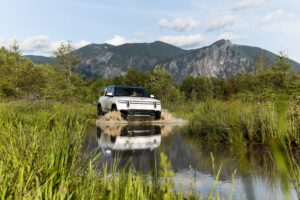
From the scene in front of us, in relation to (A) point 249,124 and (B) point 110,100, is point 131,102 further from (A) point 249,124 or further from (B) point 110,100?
(A) point 249,124

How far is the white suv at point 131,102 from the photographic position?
59.3 feet

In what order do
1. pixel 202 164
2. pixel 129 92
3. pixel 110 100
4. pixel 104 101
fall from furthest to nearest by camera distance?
pixel 104 101
pixel 110 100
pixel 129 92
pixel 202 164

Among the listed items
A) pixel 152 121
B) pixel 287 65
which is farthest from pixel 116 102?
pixel 287 65

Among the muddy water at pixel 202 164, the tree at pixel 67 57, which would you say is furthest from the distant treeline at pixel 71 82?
the muddy water at pixel 202 164

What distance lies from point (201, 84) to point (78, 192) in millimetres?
79860

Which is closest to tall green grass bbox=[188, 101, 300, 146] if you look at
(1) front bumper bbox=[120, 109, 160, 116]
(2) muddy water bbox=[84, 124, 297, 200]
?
(2) muddy water bbox=[84, 124, 297, 200]

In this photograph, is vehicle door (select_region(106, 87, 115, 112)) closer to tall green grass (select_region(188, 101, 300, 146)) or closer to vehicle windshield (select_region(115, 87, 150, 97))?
vehicle windshield (select_region(115, 87, 150, 97))

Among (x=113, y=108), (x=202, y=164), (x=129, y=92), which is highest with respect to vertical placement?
(x=129, y=92)

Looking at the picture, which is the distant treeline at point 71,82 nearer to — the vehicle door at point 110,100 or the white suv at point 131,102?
the vehicle door at point 110,100

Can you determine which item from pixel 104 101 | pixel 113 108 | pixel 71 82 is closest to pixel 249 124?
pixel 113 108

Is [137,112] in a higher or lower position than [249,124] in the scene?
lower

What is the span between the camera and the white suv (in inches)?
712

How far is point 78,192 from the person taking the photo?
10.3 ft

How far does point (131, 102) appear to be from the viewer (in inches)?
711
